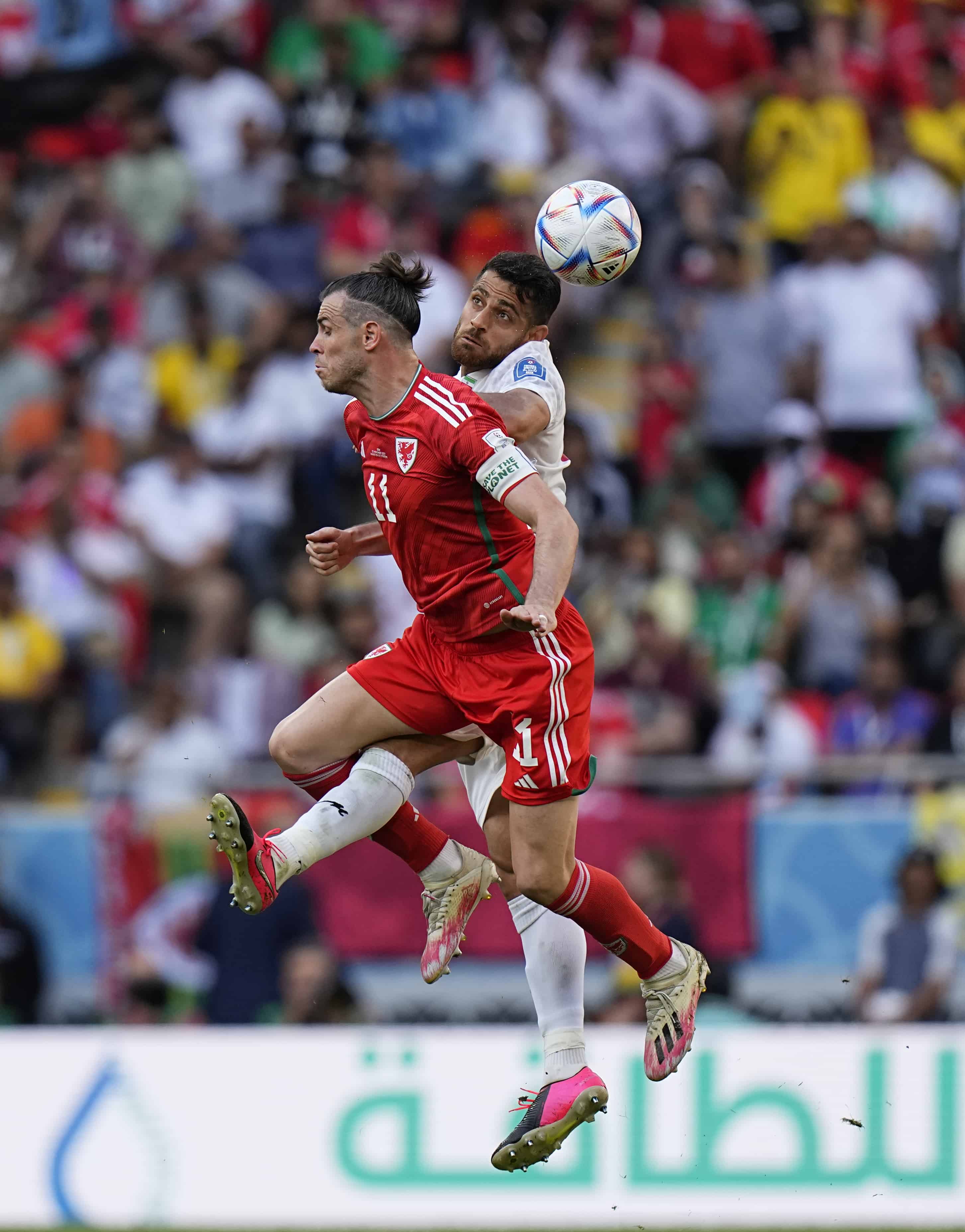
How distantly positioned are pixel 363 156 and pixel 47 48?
3132 millimetres

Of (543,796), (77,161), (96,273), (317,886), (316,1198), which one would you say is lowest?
(316,1198)

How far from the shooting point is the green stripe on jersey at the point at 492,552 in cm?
627

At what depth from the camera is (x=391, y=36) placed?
50.6 feet

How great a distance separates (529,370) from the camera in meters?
6.33

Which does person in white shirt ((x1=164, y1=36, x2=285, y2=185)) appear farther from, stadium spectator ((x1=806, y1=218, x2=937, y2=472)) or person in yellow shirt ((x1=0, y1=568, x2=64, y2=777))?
stadium spectator ((x1=806, y1=218, x2=937, y2=472))

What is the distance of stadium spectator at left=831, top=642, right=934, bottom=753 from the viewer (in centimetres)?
1147

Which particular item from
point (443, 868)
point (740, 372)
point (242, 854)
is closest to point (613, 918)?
point (443, 868)

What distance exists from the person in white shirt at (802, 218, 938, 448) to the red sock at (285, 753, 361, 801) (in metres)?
7.35

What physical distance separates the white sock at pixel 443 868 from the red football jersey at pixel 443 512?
2.75 ft

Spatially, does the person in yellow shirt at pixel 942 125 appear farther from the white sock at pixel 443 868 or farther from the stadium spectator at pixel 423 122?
the white sock at pixel 443 868

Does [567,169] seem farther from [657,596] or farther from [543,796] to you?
[543,796]

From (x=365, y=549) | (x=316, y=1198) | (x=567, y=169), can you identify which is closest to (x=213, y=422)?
(x=567, y=169)


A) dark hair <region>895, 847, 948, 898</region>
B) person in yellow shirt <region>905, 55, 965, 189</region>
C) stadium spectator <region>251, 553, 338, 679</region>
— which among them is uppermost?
person in yellow shirt <region>905, 55, 965, 189</region>

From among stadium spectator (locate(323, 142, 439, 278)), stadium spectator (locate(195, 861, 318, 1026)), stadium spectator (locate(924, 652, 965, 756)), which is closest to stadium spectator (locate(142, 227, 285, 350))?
stadium spectator (locate(323, 142, 439, 278))
